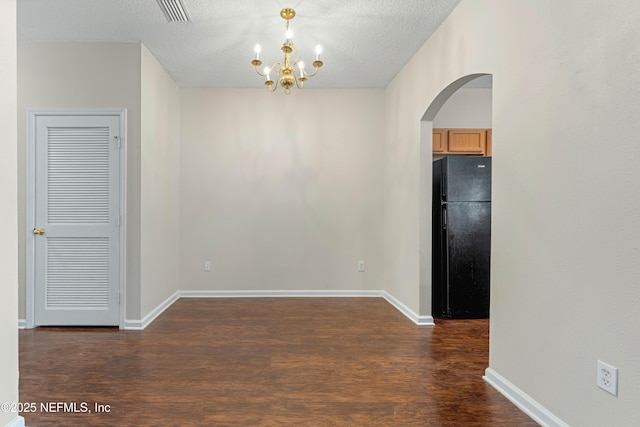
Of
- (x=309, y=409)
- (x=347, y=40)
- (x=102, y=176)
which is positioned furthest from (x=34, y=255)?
(x=347, y=40)

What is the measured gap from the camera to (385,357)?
118 inches

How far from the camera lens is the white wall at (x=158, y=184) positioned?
3.87m

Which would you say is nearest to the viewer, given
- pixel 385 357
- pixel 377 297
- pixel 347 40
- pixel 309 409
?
pixel 309 409

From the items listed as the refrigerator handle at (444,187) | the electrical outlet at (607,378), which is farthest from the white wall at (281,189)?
the electrical outlet at (607,378)

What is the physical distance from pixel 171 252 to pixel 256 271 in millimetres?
1115

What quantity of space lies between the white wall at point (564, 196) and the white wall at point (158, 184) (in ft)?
10.2

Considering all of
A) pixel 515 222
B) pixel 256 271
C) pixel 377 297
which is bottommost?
pixel 377 297

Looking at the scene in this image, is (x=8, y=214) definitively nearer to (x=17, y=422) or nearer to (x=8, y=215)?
(x=8, y=215)

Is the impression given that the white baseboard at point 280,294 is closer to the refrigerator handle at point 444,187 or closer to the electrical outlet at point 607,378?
the refrigerator handle at point 444,187

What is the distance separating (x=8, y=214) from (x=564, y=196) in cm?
277

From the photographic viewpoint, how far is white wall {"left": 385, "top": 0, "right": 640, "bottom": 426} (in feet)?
5.23

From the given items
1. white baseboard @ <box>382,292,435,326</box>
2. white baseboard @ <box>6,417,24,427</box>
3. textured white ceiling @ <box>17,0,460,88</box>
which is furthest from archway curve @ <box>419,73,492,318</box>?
white baseboard @ <box>6,417,24,427</box>

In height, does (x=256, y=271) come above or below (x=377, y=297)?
above

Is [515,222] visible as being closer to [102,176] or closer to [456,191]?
[456,191]
